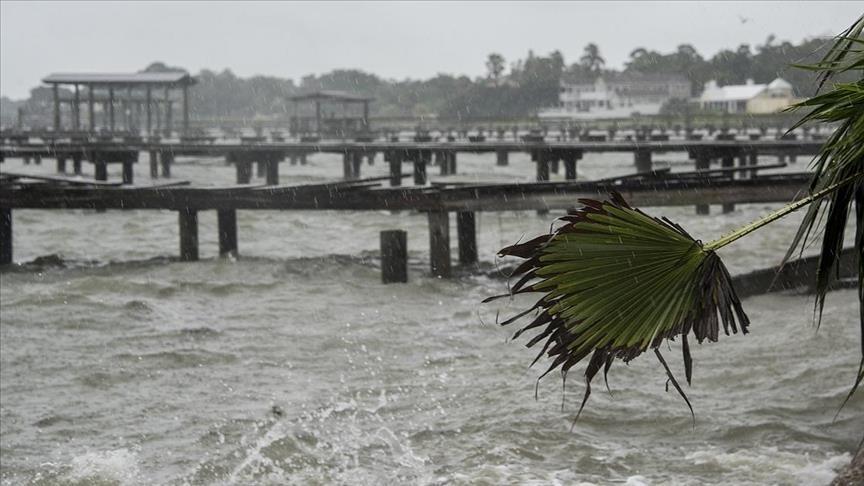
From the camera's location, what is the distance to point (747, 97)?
84.9m

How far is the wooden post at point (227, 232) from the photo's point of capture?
61.1 ft

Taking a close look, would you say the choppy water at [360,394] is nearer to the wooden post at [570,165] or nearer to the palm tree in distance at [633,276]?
the palm tree in distance at [633,276]

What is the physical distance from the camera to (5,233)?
60.0 feet

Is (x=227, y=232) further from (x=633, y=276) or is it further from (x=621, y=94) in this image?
(x=621, y=94)

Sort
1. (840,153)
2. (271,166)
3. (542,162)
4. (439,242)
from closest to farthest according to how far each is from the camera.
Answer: (840,153)
(439,242)
(542,162)
(271,166)

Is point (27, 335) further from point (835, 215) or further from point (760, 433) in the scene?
point (835, 215)

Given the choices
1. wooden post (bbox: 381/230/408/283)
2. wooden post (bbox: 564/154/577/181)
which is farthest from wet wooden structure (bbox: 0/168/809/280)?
wooden post (bbox: 564/154/577/181)

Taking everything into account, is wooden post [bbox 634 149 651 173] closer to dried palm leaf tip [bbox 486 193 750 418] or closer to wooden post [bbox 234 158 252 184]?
wooden post [bbox 234 158 252 184]

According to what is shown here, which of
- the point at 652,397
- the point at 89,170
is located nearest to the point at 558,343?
the point at 652,397

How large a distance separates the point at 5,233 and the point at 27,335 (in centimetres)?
610

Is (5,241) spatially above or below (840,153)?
below

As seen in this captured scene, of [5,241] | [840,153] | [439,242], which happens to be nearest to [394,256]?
[439,242]

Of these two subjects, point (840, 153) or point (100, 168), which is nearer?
point (840, 153)

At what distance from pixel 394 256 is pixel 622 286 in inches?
525
